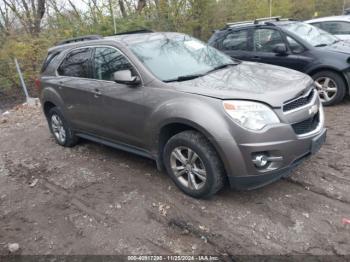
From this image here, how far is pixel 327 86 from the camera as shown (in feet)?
21.4

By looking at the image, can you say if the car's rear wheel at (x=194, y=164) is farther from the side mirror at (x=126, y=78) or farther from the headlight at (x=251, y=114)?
the side mirror at (x=126, y=78)

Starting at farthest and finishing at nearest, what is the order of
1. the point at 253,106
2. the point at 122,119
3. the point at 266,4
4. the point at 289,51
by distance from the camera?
1. the point at 266,4
2. the point at 289,51
3. the point at 122,119
4. the point at 253,106

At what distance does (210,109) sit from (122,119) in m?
1.37

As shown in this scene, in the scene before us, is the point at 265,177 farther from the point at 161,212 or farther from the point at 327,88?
the point at 327,88

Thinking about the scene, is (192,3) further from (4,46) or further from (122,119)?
(122,119)

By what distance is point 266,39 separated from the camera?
7258 millimetres

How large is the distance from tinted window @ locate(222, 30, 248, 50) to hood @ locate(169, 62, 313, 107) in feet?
10.8

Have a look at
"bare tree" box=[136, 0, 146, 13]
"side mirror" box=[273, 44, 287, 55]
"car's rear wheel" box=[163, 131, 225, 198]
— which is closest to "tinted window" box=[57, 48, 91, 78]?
"car's rear wheel" box=[163, 131, 225, 198]

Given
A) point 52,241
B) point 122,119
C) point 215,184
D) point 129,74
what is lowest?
point 52,241

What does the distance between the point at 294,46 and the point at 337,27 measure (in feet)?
12.8

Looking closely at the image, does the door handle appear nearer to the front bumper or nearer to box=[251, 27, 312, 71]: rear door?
the front bumper

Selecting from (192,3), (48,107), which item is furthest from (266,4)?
(48,107)

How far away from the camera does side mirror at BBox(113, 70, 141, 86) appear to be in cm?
411

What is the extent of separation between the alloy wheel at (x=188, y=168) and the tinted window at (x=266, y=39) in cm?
409
